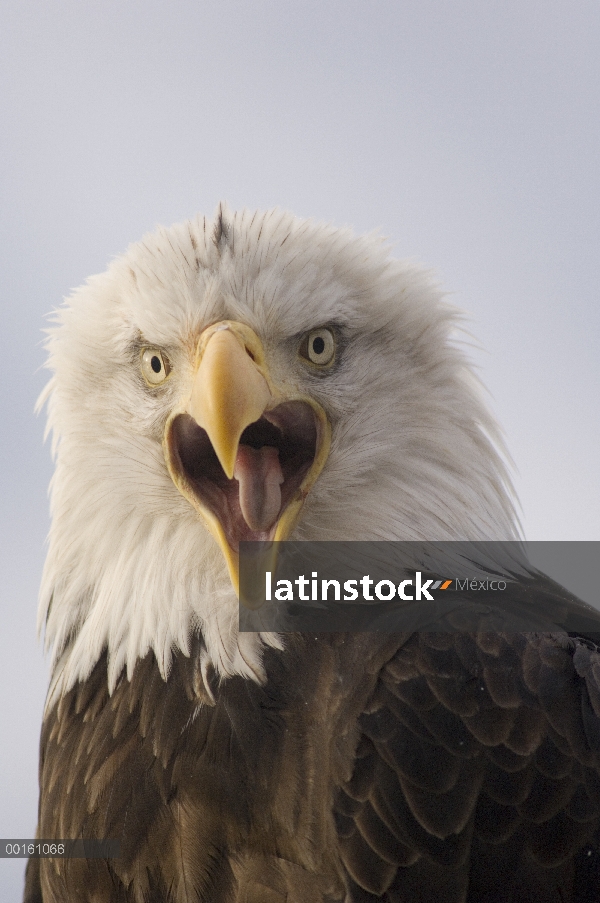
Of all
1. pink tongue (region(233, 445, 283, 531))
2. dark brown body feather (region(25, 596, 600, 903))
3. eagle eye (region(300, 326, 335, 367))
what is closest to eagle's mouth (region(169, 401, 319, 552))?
pink tongue (region(233, 445, 283, 531))

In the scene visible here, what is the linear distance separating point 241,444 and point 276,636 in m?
0.50

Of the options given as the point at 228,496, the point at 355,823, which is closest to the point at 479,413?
the point at 228,496

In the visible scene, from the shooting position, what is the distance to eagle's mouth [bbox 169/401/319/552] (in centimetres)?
252

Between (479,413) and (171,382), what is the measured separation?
3.01ft

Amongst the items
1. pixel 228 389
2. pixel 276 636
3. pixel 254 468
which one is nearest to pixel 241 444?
pixel 254 468

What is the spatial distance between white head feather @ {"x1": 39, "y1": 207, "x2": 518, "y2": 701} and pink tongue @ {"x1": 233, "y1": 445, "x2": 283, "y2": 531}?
→ 0.21 metres

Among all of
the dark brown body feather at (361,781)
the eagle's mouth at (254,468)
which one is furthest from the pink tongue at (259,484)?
the dark brown body feather at (361,781)

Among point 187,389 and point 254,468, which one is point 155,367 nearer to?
point 187,389

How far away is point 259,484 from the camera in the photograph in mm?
2553

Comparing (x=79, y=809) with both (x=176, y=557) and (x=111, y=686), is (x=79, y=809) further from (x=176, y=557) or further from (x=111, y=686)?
(x=176, y=557)

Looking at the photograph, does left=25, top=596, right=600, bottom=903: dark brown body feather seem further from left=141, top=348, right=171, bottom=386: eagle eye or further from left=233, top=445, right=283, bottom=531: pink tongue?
left=141, top=348, right=171, bottom=386: eagle eye

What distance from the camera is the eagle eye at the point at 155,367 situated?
2771mm

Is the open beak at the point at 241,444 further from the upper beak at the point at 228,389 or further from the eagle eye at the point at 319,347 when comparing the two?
the eagle eye at the point at 319,347

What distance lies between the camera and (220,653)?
2.61 m
